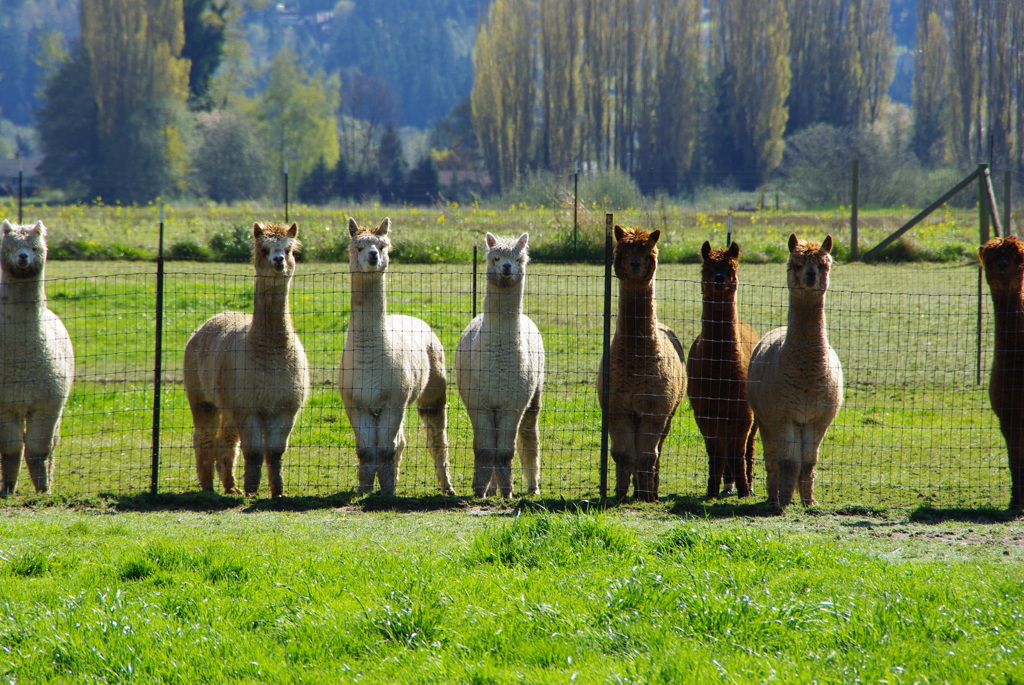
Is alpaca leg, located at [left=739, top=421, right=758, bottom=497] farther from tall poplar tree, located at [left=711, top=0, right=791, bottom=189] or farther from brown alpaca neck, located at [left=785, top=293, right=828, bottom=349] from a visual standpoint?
tall poplar tree, located at [left=711, top=0, right=791, bottom=189]

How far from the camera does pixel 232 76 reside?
58625 mm

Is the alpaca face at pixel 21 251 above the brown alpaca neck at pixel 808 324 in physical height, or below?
above

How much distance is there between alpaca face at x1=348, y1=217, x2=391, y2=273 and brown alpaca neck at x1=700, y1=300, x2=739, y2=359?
2.35 meters

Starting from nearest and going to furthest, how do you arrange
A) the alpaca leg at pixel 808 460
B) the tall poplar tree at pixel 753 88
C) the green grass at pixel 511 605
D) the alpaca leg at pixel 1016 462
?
the green grass at pixel 511 605 → the alpaca leg at pixel 1016 462 → the alpaca leg at pixel 808 460 → the tall poplar tree at pixel 753 88

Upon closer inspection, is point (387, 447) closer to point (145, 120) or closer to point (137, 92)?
point (145, 120)

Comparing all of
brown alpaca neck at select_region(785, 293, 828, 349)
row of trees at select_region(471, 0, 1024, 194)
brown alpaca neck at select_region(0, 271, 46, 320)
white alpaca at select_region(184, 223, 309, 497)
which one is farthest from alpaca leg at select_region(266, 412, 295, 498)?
row of trees at select_region(471, 0, 1024, 194)

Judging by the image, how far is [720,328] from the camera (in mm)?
7152

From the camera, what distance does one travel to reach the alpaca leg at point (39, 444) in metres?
6.92

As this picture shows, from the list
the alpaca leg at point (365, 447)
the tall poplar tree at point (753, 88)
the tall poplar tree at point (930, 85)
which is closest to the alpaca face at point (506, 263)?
the alpaca leg at point (365, 447)

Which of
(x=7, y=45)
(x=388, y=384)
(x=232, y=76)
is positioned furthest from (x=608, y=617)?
→ (x=7, y=45)

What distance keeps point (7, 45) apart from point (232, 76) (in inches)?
4537

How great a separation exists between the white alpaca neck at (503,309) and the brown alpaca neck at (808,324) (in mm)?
1857

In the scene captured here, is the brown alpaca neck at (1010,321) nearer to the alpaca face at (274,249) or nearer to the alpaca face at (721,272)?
the alpaca face at (721,272)

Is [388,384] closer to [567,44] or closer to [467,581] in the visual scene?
[467,581]
